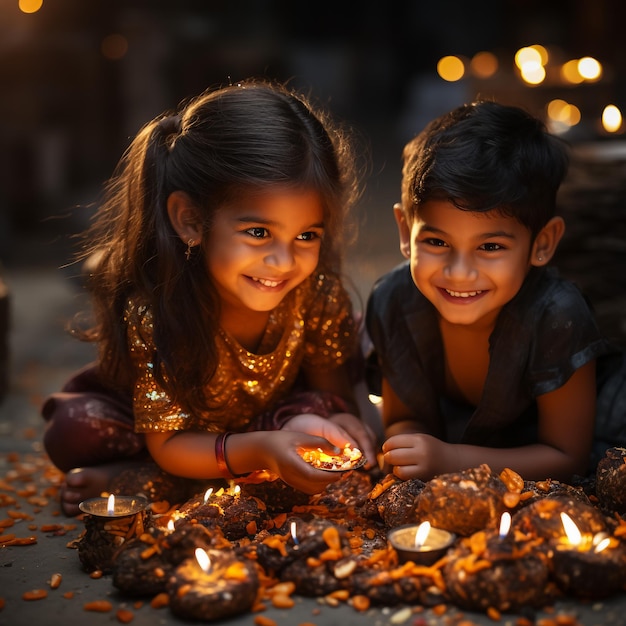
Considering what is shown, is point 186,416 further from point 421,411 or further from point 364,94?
point 364,94

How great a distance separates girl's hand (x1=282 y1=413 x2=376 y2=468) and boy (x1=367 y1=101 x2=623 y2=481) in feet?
0.45

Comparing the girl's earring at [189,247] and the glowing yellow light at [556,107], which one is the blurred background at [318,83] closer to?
the glowing yellow light at [556,107]

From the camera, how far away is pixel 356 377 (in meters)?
3.09

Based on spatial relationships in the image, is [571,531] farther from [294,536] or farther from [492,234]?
[492,234]

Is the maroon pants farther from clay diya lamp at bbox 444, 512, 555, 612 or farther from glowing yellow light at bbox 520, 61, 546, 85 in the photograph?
glowing yellow light at bbox 520, 61, 546, 85

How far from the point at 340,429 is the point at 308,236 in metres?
0.56

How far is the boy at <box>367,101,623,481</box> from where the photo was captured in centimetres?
243

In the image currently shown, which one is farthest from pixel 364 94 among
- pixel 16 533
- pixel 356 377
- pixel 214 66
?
pixel 16 533

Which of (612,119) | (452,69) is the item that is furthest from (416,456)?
(452,69)

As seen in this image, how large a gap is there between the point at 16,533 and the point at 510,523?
1350mm

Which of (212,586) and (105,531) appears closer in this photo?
(212,586)

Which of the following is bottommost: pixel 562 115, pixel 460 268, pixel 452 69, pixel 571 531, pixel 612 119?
pixel 571 531

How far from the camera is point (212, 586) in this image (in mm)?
1944

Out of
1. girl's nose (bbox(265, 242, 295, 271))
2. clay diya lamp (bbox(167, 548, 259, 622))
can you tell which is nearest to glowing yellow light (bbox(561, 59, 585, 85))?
girl's nose (bbox(265, 242, 295, 271))
